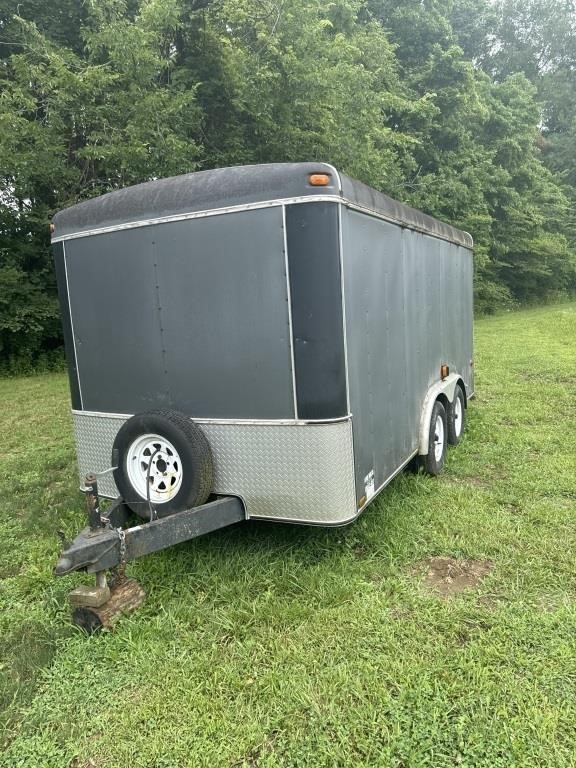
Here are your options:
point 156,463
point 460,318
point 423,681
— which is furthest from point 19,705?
point 460,318

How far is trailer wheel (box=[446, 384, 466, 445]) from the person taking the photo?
19.6 ft

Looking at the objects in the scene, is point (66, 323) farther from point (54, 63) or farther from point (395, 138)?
point (395, 138)

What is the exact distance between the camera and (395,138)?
17.6 meters

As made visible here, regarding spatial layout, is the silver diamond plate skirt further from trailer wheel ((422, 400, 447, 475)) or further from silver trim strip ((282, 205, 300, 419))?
trailer wheel ((422, 400, 447, 475))

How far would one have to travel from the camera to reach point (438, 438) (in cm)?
549

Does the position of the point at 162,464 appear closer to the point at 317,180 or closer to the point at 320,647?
the point at 320,647

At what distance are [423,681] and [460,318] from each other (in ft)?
15.8

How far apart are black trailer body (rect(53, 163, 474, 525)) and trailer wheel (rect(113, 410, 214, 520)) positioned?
144 mm

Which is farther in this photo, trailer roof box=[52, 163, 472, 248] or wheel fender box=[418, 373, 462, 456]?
wheel fender box=[418, 373, 462, 456]

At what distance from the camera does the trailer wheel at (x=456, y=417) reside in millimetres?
5980

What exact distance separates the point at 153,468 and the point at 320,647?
5.02 ft

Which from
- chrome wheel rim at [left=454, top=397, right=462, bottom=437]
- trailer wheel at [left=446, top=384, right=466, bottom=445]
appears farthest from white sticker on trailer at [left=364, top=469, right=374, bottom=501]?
chrome wheel rim at [left=454, top=397, right=462, bottom=437]

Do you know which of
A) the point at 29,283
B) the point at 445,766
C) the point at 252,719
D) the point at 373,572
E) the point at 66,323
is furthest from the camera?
the point at 29,283

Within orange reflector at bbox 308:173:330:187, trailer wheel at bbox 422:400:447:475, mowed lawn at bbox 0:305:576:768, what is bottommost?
mowed lawn at bbox 0:305:576:768
